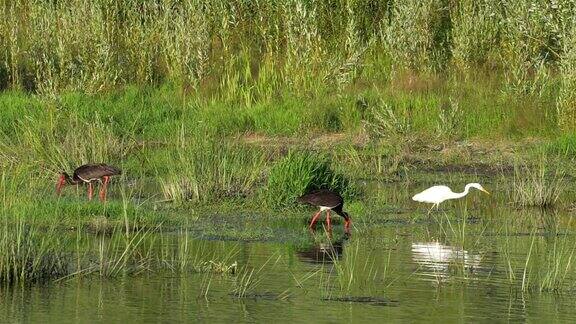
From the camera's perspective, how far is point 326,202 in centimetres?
1409

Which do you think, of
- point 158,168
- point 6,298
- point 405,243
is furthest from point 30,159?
point 6,298

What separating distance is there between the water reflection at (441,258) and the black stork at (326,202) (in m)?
1.09

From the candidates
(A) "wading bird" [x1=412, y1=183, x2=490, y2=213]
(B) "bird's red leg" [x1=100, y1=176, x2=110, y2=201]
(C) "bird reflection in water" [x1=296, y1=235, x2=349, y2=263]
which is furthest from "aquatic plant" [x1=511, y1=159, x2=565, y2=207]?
(B) "bird's red leg" [x1=100, y1=176, x2=110, y2=201]

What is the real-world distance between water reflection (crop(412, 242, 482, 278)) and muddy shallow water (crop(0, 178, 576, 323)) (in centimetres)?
1

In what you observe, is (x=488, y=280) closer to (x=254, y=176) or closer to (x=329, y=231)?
(x=329, y=231)

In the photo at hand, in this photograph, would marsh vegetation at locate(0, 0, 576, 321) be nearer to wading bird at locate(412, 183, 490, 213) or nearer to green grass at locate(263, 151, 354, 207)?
green grass at locate(263, 151, 354, 207)

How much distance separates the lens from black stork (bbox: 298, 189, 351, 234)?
46.2 ft

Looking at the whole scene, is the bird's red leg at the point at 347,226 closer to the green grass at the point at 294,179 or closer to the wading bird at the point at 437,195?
the green grass at the point at 294,179

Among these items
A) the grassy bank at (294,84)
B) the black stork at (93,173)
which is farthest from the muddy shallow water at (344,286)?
the grassy bank at (294,84)

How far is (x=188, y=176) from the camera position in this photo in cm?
1529

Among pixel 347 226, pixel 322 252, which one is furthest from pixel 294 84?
pixel 322 252

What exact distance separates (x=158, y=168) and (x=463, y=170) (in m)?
4.17

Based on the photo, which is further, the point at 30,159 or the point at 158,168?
the point at 158,168

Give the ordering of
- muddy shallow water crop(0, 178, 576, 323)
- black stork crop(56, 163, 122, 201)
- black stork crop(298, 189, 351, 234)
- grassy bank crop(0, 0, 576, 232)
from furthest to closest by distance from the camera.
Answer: grassy bank crop(0, 0, 576, 232) → black stork crop(56, 163, 122, 201) → black stork crop(298, 189, 351, 234) → muddy shallow water crop(0, 178, 576, 323)
